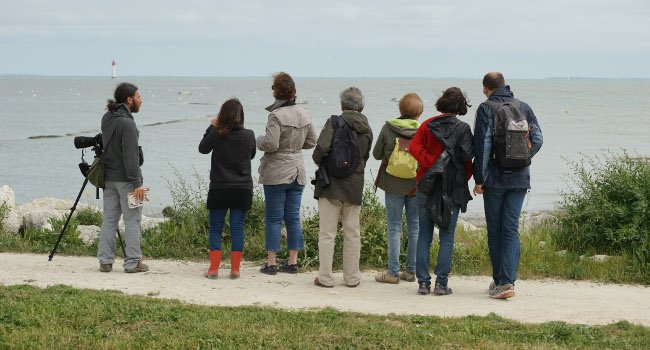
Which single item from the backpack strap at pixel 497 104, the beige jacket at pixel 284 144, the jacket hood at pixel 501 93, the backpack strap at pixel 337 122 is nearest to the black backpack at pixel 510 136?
the backpack strap at pixel 497 104

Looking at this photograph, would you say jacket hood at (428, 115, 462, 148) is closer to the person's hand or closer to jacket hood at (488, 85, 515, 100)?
jacket hood at (488, 85, 515, 100)

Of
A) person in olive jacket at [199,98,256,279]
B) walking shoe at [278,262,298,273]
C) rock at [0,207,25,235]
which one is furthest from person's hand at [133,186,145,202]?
rock at [0,207,25,235]

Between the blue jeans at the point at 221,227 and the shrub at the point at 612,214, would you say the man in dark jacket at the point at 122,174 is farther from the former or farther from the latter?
the shrub at the point at 612,214

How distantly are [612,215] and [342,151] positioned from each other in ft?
12.0

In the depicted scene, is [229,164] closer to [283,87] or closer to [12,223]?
[283,87]

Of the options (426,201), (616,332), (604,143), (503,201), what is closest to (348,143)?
(426,201)

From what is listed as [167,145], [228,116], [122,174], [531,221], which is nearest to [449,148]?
[228,116]

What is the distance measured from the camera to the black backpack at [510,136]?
7.55 m

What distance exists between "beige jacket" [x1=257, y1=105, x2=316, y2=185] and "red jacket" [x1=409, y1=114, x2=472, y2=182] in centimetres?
131

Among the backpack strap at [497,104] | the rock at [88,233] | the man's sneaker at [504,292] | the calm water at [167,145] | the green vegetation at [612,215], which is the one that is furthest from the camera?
the calm water at [167,145]

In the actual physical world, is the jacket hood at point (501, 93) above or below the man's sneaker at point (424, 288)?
above

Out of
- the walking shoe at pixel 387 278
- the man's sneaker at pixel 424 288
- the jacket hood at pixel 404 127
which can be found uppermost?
the jacket hood at pixel 404 127

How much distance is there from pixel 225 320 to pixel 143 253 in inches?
142

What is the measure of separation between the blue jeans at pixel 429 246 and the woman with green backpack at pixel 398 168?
45 centimetres
